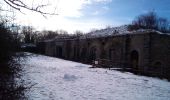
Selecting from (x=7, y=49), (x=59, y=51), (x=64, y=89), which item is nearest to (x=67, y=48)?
(x=59, y=51)

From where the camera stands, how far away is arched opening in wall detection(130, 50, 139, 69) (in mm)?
23375

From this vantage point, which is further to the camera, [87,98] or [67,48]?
[67,48]

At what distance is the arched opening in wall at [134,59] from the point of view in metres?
23.4

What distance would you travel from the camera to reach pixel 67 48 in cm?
4000

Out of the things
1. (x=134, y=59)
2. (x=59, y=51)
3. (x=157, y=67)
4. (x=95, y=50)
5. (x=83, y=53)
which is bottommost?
(x=157, y=67)

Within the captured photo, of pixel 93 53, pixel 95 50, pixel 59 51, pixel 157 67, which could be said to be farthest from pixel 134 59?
pixel 59 51

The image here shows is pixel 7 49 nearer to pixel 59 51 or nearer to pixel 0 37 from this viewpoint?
pixel 0 37

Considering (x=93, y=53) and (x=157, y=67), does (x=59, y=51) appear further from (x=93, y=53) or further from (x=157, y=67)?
(x=157, y=67)

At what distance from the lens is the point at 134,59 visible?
78.4ft

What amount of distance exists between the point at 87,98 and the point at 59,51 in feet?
116

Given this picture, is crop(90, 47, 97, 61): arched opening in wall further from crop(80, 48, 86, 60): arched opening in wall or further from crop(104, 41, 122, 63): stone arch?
crop(104, 41, 122, 63): stone arch

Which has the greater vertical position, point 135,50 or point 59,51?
point 135,50

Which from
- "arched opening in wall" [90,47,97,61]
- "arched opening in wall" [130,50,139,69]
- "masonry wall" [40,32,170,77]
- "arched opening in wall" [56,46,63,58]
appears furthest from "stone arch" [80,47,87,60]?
"arched opening in wall" [130,50,139,69]

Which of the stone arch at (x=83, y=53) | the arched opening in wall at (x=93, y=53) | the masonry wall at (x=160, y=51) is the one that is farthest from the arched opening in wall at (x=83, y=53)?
the masonry wall at (x=160, y=51)
